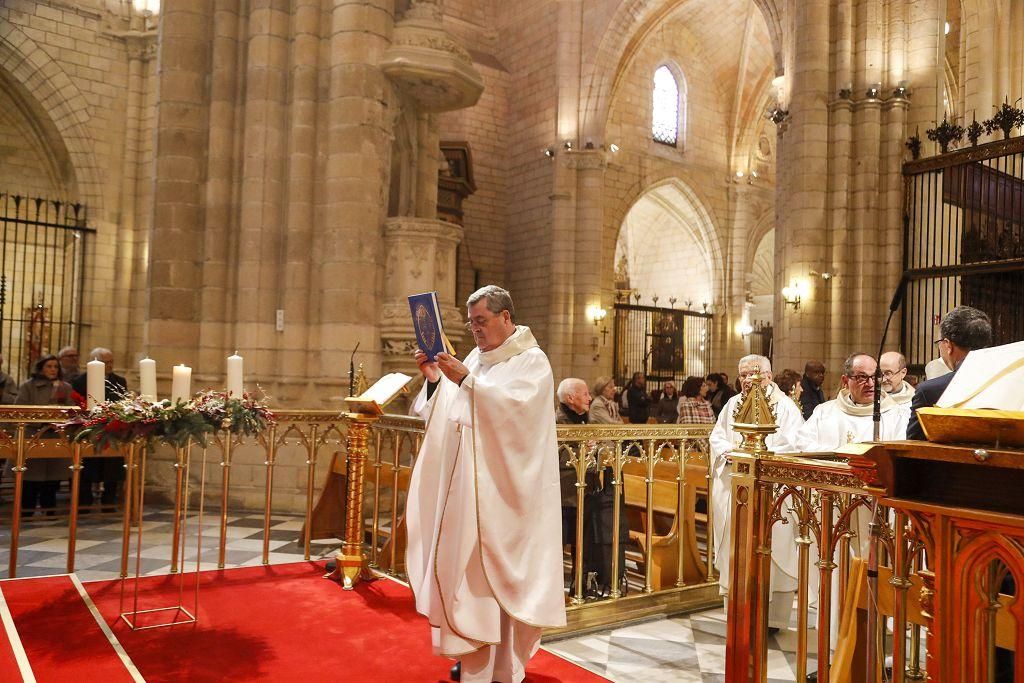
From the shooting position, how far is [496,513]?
3.51m

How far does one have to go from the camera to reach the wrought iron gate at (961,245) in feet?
34.0

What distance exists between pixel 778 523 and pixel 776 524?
2 centimetres

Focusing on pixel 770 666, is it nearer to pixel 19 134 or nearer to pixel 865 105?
pixel 865 105

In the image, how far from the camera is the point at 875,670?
8.64ft

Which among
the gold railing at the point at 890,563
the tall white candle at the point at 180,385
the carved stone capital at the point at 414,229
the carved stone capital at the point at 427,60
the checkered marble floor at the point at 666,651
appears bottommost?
the checkered marble floor at the point at 666,651

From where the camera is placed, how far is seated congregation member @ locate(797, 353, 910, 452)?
4641 mm

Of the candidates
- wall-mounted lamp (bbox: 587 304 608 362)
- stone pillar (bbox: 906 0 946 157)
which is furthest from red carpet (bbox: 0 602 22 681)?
wall-mounted lamp (bbox: 587 304 608 362)

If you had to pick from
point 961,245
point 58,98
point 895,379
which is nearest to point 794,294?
point 961,245

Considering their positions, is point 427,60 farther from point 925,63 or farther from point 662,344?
point 662,344

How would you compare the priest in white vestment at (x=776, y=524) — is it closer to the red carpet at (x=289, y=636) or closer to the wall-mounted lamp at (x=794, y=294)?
the red carpet at (x=289, y=636)

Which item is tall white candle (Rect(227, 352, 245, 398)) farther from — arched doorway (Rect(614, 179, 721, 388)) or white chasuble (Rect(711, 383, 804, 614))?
arched doorway (Rect(614, 179, 721, 388))

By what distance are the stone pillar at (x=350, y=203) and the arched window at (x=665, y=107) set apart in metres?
14.3

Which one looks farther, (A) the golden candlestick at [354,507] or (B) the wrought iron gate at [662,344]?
(B) the wrought iron gate at [662,344]

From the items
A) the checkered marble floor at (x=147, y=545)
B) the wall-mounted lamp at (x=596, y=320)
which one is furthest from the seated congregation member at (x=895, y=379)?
the wall-mounted lamp at (x=596, y=320)
